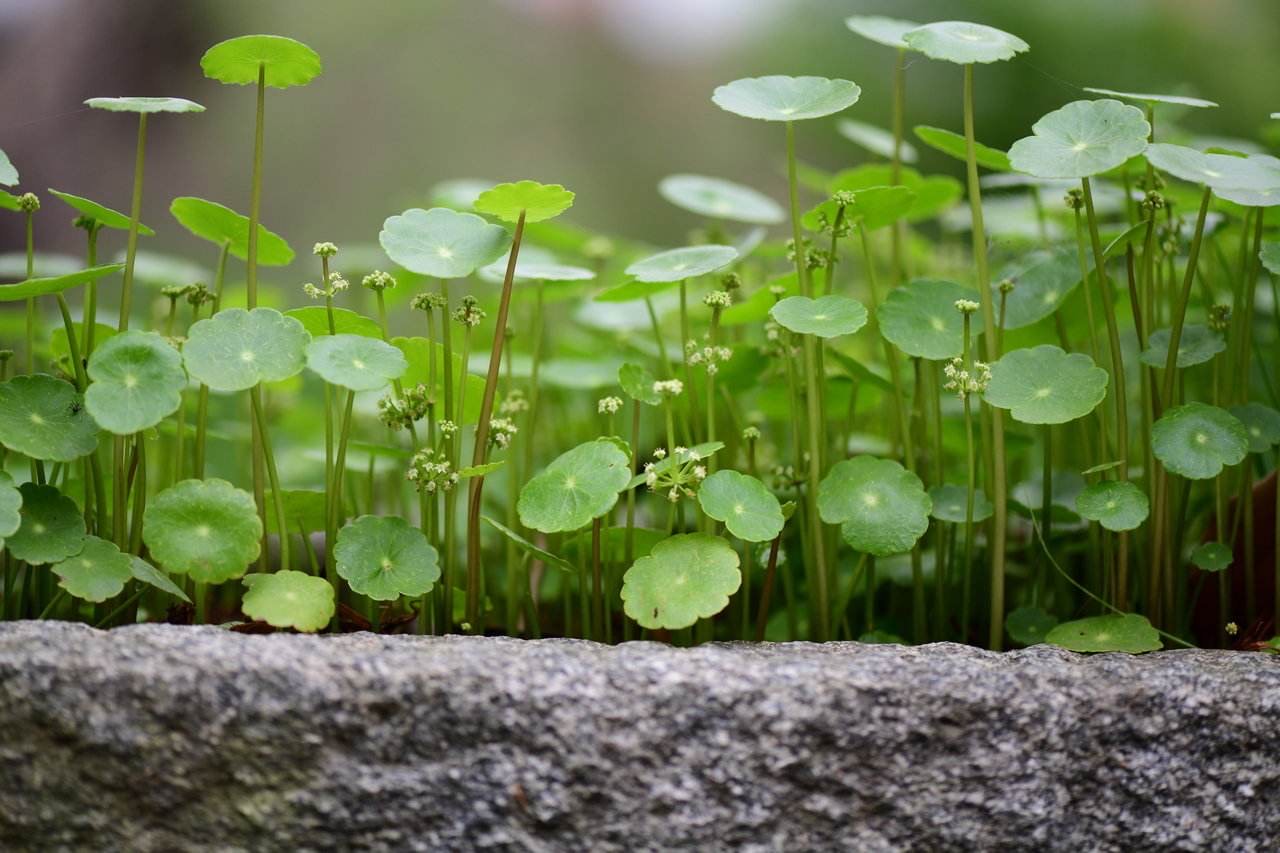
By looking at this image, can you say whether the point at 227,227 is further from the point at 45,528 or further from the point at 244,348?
the point at 45,528

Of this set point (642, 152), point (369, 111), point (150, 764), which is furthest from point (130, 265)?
point (642, 152)

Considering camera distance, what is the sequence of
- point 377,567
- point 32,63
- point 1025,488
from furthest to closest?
point 32,63
point 1025,488
point 377,567

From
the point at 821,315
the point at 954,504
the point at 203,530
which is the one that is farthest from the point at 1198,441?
the point at 203,530

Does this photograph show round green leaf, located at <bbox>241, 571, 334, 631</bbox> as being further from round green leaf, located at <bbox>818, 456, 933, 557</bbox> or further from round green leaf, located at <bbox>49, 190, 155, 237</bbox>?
round green leaf, located at <bbox>818, 456, 933, 557</bbox>

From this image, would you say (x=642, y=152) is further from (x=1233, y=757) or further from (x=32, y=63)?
(x=1233, y=757)

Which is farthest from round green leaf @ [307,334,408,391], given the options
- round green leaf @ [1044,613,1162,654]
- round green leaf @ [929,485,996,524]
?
round green leaf @ [1044,613,1162,654]

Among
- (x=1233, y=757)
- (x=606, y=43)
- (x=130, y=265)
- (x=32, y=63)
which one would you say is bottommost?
(x=1233, y=757)
